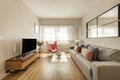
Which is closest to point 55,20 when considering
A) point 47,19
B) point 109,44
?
point 47,19

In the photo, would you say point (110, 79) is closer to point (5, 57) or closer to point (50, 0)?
point (5, 57)

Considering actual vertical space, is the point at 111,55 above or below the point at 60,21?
below

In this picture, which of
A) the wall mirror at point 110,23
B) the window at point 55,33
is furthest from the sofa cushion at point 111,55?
the window at point 55,33

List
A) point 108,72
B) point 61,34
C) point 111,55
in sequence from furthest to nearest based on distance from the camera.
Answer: point 61,34
point 111,55
point 108,72

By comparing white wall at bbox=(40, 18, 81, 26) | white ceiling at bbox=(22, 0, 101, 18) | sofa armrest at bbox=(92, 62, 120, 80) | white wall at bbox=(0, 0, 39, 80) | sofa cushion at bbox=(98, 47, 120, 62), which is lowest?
sofa armrest at bbox=(92, 62, 120, 80)


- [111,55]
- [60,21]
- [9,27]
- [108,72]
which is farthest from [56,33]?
[108,72]

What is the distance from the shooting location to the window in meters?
8.92

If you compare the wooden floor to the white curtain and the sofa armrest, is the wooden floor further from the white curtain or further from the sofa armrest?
the white curtain

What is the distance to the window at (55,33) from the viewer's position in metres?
8.92

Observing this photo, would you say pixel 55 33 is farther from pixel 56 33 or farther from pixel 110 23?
pixel 110 23

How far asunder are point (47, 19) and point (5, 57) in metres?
5.47

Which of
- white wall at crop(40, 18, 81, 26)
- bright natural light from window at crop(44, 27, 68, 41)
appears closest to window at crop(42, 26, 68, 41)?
bright natural light from window at crop(44, 27, 68, 41)

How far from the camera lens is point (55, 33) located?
8969 mm

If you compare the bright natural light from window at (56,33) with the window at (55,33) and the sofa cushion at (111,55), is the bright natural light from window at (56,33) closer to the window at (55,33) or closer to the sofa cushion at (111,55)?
the window at (55,33)
